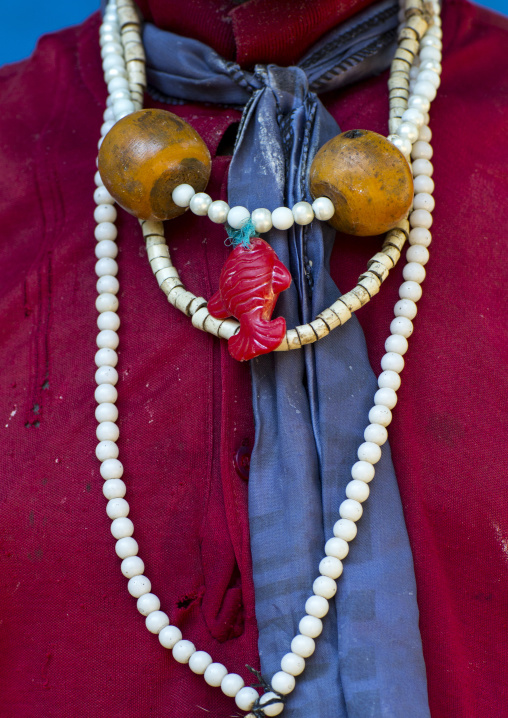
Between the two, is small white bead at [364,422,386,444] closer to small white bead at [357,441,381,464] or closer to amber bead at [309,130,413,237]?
small white bead at [357,441,381,464]

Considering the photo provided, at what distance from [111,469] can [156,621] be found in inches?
5.5

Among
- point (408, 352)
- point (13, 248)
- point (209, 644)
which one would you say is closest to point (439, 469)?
point (408, 352)

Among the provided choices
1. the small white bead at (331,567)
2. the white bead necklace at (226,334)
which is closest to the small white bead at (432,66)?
the white bead necklace at (226,334)

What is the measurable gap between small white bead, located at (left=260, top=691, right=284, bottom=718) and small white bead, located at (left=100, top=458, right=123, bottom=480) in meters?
0.23

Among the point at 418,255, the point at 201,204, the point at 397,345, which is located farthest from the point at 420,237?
the point at 201,204

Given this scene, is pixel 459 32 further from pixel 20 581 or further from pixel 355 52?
pixel 20 581

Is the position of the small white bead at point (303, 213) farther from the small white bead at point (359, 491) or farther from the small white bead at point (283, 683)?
the small white bead at point (283, 683)

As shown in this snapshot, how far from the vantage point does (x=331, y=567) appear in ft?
2.01

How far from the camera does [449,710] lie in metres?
0.61

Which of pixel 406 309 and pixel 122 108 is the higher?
pixel 122 108

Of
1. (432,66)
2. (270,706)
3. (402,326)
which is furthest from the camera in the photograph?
(432,66)

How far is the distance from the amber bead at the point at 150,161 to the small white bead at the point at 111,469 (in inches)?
9.3

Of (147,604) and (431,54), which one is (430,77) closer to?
(431,54)

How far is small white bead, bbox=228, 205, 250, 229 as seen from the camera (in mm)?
662
